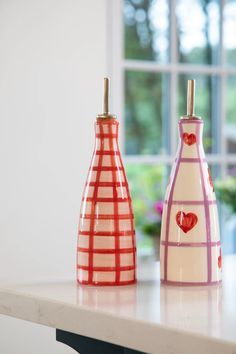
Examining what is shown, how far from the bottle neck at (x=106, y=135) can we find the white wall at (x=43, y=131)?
1741 millimetres

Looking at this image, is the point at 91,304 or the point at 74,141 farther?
the point at 74,141

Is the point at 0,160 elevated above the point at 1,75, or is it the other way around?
the point at 1,75

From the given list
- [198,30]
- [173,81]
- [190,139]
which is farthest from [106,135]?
[198,30]

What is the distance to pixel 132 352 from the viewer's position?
1.24m

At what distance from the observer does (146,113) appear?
13.0ft

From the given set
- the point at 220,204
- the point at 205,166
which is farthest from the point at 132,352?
the point at 220,204

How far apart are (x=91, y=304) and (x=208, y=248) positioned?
269 mm

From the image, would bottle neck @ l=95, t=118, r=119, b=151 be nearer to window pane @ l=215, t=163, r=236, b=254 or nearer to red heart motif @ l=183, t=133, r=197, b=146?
red heart motif @ l=183, t=133, r=197, b=146

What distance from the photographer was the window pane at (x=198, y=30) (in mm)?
4012

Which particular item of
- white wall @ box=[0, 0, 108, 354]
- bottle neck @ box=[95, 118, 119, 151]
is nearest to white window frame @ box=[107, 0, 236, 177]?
white wall @ box=[0, 0, 108, 354]

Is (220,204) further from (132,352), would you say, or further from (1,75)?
(132,352)

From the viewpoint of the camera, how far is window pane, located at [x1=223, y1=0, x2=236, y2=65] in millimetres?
4145

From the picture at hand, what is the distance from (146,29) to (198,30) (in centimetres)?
32

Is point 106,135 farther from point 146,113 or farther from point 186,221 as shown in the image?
point 146,113
